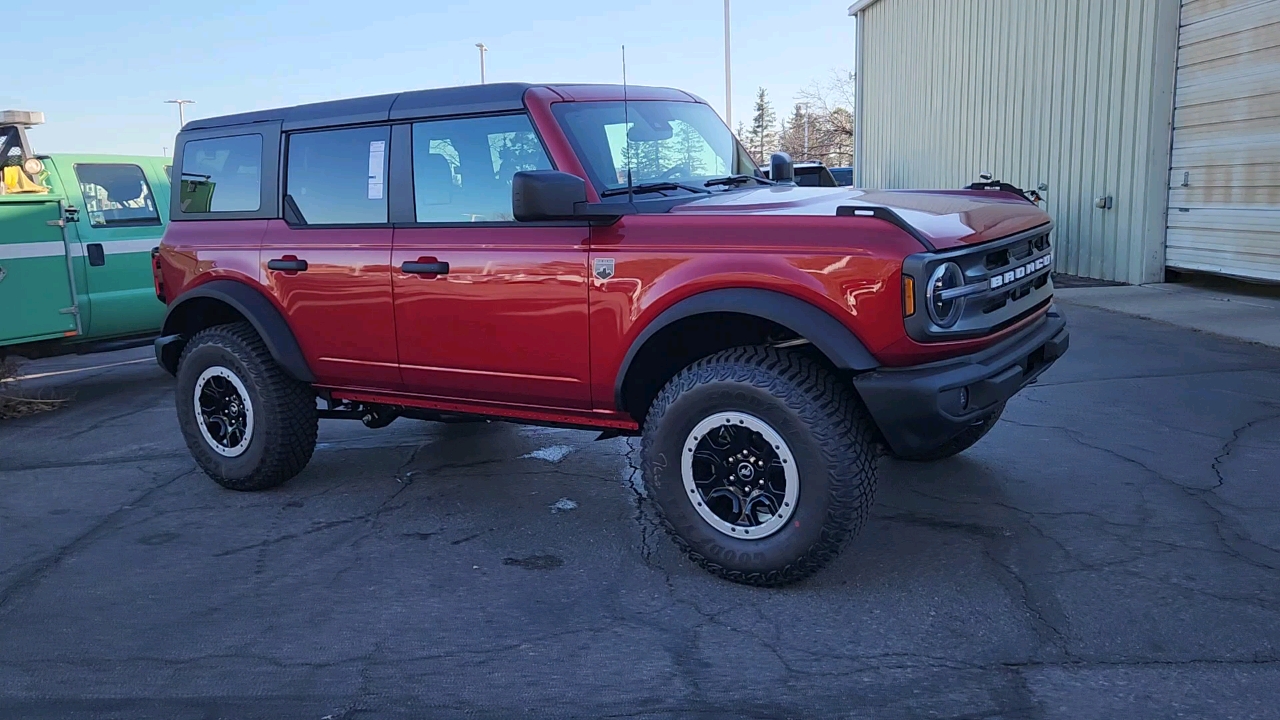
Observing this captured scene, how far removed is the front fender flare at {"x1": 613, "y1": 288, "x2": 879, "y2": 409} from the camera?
12.1ft

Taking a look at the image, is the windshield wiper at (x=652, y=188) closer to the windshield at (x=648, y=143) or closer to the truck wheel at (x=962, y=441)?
the windshield at (x=648, y=143)

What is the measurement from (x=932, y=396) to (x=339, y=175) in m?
3.07

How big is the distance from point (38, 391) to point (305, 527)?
513 centimetres

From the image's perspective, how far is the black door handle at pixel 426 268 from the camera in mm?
4617

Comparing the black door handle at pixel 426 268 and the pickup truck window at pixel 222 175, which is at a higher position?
the pickup truck window at pixel 222 175

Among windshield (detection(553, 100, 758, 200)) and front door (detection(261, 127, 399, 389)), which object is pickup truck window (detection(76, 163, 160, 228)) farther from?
windshield (detection(553, 100, 758, 200))

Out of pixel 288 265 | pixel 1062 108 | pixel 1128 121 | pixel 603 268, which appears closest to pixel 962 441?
pixel 603 268

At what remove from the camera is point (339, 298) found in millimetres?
4996

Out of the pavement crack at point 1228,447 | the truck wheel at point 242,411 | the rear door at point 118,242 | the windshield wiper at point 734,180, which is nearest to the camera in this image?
the windshield wiper at point 734,180

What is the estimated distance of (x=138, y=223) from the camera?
896 centimetres

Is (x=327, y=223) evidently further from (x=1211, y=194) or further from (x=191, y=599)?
(x=1211, y=194)

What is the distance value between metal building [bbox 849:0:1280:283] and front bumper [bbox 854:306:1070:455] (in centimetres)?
800

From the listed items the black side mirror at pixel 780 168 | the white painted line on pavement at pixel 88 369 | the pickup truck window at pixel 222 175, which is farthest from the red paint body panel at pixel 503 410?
the white painted line on pavement at pixel 88 369

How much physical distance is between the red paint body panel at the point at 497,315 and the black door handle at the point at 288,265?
2.01 ft
